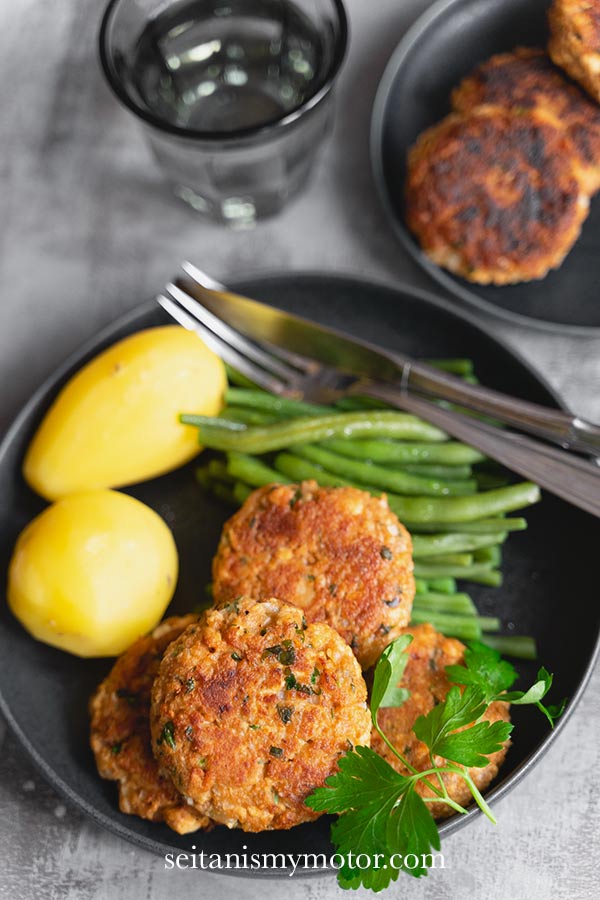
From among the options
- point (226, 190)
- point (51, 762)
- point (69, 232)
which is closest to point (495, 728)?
point (51, 762)

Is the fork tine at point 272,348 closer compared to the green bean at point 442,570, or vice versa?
the green bean at point 442,570

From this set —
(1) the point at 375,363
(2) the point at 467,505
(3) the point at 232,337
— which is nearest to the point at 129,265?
(3) the point at 232,337

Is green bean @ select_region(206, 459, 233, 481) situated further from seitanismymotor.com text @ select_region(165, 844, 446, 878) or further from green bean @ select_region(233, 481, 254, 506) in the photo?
seitanismymotor.com text @ select_region(165, 844, 446, 878)

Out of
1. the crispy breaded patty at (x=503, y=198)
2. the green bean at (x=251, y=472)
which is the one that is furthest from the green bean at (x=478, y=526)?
the crispy breaded patty at (x=503, y=198)

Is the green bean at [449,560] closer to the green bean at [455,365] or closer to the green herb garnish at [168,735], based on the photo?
the green bean at [455,365]

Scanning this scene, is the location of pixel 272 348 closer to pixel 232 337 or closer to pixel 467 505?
pixel 232 337

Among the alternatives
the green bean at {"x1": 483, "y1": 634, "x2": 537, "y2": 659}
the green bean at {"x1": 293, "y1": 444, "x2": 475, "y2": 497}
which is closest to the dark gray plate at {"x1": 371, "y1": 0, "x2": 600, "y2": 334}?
the green bean at {"x1": 293, "y1": 444, "x2": 475, "y2": 497}
